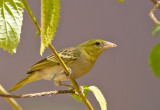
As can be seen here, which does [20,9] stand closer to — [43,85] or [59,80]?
[59,80]

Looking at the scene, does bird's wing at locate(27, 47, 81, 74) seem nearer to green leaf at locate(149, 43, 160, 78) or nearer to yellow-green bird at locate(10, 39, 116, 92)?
yellow-green bird at locate(10, 39, 116, 92)

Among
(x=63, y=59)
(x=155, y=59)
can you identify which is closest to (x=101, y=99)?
(x=155, y=59)

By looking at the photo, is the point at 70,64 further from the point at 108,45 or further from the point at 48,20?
the point at 48,20

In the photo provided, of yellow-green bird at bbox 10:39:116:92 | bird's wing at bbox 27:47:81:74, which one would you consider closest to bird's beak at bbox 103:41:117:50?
yellow-green bird at bbox 10:39:116:92

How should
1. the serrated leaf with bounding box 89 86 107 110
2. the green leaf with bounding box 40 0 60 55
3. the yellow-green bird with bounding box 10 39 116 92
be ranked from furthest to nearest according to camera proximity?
1. the yellow-green bird with bounding box 10 39 116 92
2. the serrated leaf with bounding box 89 86 107 110
3. the green leaf with bounding box 40 0 60 55

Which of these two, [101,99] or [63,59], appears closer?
[101,99]

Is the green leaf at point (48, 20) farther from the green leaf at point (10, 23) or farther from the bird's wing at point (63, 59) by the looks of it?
the bird's wing at point (63, 59)
